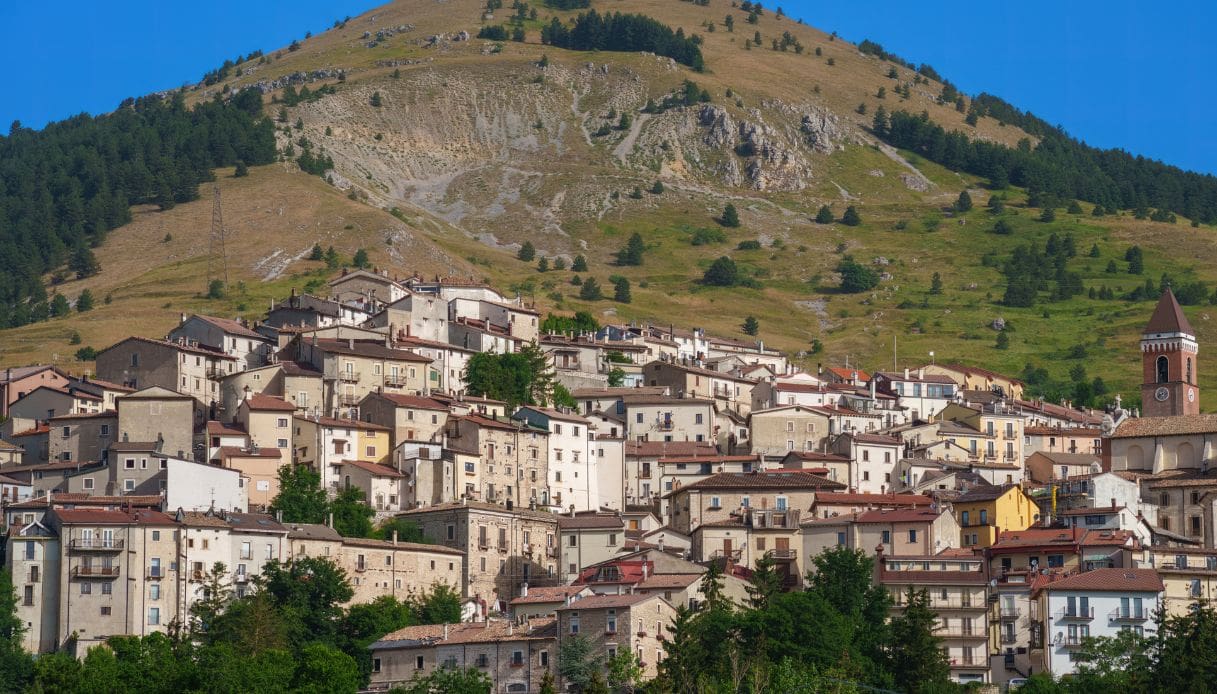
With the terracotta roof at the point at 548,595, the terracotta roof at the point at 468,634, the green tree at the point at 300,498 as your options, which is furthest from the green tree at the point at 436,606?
the green tree at the point at 300,498

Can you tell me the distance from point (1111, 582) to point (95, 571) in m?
41.6

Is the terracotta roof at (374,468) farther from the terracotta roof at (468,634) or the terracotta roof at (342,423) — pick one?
the terracotta roof at (468,634)

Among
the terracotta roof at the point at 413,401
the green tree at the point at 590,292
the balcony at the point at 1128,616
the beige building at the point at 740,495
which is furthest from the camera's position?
the green tree at the point at 590,292

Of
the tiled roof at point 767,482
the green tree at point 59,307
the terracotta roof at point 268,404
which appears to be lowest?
the tiled roof at point 767,482

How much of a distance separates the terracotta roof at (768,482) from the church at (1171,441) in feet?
56.5

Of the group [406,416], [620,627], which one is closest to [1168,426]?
[406,416]

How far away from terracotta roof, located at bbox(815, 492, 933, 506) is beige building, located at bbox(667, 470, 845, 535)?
471 millimetres

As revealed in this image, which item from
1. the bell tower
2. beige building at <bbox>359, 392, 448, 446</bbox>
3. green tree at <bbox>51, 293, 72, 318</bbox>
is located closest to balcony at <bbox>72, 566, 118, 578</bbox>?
beige building at <bbox>359, 392, 448, 446</bbox>

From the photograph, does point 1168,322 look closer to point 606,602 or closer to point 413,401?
point 413,401

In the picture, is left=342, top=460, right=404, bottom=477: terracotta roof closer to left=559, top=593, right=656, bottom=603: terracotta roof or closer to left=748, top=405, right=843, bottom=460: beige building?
left=559, top=593, right=656, bottom=603: terracotta roof

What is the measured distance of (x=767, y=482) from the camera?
100688 mm

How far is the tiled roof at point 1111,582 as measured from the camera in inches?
3445

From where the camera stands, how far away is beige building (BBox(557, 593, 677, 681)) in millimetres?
82188

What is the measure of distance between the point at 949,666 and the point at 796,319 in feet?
376
